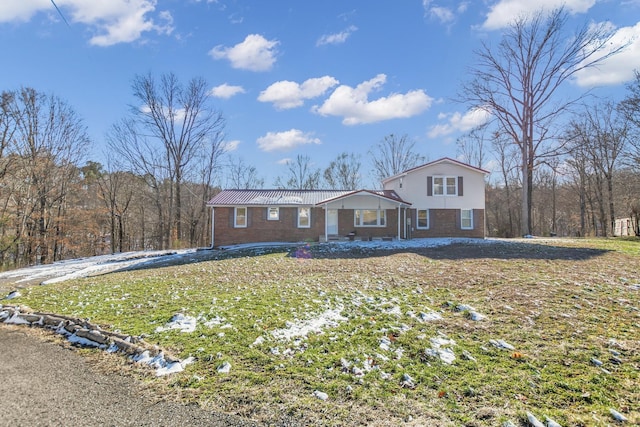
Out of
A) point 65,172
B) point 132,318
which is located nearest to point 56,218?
point 65,172

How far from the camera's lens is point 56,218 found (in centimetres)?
2302

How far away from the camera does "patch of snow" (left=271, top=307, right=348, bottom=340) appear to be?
5224 mm

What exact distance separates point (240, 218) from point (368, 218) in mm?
8278

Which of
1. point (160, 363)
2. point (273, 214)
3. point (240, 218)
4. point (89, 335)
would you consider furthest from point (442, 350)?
point (240, 218)

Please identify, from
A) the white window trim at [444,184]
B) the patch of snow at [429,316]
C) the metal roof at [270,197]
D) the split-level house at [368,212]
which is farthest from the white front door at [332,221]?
the patch of snow at [429,316]

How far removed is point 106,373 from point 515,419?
4544 mm

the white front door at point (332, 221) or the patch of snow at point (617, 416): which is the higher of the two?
the white front door at point (332, 221)

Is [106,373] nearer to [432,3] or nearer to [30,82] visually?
[432,3]

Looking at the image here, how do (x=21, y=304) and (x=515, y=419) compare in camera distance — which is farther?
(x=21, y=304)

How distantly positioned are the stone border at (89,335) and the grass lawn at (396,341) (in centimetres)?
27

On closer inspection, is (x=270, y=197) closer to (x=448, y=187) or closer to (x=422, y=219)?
(x=422, y=219)

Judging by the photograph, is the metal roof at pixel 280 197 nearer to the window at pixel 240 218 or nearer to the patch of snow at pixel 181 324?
the window at pixel 240 218

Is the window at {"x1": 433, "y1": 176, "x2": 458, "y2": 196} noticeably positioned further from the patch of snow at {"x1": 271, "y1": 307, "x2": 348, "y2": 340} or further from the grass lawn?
the patch of snow at {"x1": 271, "y1": 307, "x2": 348, "y2": 340}

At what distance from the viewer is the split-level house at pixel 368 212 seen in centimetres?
2159
